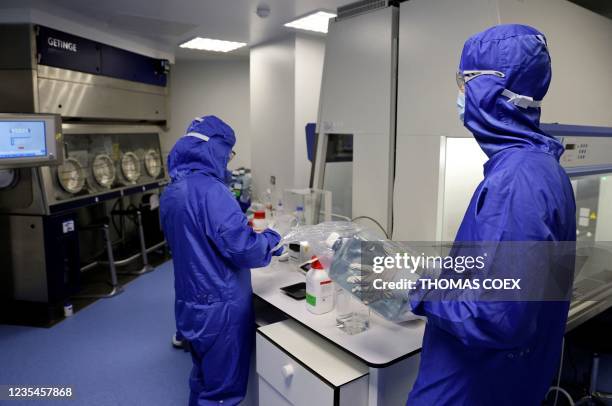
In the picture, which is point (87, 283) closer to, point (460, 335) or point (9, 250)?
point (9, 250)

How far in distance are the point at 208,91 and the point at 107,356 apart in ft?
12.7

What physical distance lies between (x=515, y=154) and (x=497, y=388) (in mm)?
591

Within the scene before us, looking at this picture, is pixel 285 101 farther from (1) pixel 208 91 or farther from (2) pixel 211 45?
(1) pixel 208 91

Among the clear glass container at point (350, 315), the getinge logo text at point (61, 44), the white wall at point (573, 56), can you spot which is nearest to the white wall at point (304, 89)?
the getinge logo text at point (61, 44)

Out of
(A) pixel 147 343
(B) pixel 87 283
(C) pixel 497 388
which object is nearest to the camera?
(C) pixel 497 388

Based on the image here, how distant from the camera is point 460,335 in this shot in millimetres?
1002

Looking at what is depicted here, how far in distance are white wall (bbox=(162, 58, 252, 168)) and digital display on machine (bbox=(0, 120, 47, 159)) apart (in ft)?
9.20

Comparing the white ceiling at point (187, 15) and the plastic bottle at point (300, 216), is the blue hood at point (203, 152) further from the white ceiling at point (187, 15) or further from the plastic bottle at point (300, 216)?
the white ceiling at point (187, 15)

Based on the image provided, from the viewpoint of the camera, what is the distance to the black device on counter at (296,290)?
1.89 metres

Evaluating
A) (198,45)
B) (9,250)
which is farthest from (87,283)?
(198,45)

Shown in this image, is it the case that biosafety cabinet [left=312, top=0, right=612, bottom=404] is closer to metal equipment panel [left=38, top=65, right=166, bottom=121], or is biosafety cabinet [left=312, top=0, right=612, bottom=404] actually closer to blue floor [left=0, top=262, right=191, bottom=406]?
blue floor [left=0, top=262, right=191, bottom=406]

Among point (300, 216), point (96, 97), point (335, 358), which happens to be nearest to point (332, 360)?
point (335, 358)

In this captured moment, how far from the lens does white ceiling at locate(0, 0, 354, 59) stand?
309 centimetres

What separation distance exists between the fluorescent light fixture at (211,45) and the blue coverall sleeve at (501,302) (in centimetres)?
396
